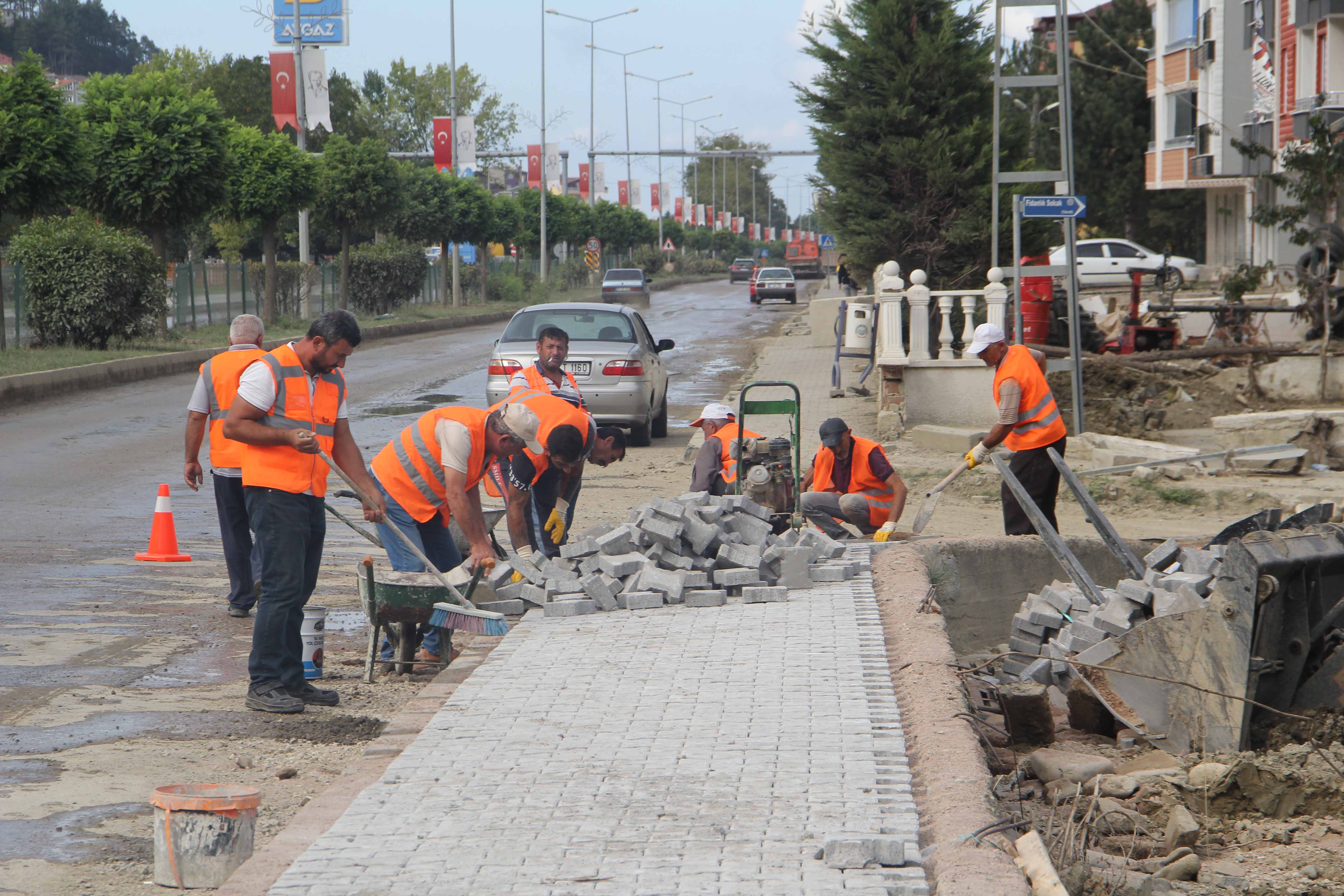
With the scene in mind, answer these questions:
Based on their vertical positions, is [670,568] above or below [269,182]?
below

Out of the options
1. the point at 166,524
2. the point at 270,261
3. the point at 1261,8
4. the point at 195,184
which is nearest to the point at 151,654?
the point at 166,524

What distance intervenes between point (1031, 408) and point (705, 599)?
9.21 ft

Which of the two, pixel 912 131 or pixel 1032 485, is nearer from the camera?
pixel 1032 485

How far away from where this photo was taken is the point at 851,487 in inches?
364

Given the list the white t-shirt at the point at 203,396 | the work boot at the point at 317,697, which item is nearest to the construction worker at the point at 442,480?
the work boot at the point at 317,697

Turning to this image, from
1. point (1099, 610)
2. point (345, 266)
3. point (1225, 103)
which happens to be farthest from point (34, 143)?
point (1225, 103)

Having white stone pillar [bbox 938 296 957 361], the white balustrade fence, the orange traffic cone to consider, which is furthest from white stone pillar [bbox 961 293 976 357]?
the orange traffic cone

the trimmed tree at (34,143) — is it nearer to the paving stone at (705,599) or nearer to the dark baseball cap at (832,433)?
the dark baseball cap at (832,433)

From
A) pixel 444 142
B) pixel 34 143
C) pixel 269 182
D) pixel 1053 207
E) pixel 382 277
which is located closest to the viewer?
pixel 1053 207

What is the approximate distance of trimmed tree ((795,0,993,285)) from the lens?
20.0 metres

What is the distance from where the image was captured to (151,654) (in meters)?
6.59

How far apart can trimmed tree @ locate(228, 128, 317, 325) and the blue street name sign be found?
19736mm

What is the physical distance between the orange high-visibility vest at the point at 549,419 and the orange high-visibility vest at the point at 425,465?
31.5 inches

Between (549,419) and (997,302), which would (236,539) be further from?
(997,302)
